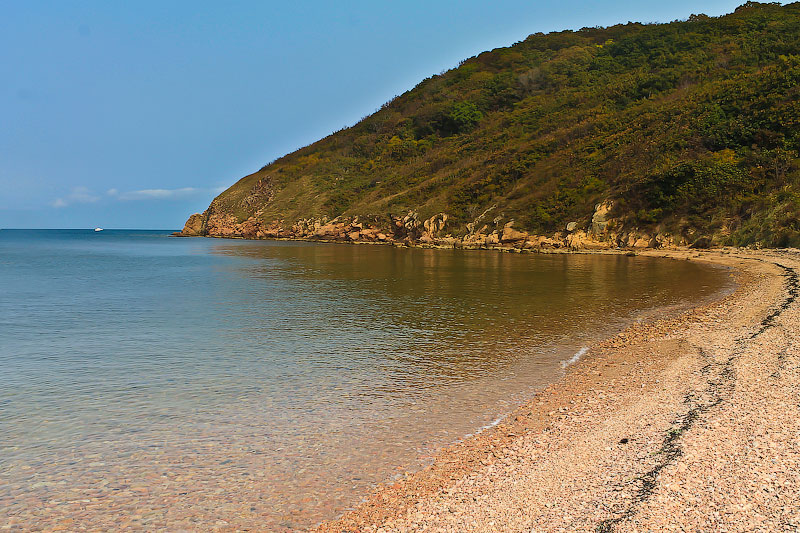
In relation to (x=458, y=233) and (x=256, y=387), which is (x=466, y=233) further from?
(x=256, y=387)

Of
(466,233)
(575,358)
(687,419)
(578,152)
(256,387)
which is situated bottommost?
(256,387)

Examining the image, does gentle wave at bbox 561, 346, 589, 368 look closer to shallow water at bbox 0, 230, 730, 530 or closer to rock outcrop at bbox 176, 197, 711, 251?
shallow water at bbox 0, 230, 730, 530

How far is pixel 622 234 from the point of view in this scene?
43.4m

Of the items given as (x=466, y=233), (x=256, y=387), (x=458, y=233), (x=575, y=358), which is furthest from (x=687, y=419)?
(x=458, y=233)

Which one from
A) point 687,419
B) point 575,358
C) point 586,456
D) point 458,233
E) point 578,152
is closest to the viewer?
point 586,456

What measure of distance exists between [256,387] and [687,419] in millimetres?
6674

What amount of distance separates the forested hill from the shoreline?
28.4 m

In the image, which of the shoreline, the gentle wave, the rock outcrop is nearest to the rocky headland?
the rock outcrop

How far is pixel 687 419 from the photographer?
6574mm

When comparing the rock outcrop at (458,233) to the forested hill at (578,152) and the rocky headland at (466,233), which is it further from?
the forested hill at (578,152)

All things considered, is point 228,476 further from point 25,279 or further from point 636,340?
point 25,279

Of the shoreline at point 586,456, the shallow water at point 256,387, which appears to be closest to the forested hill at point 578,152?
the shallow water at point 256,387

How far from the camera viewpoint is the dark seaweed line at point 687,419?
4520mm

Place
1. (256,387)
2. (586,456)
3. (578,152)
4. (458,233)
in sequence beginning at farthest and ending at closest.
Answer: (458,233)
(578,152)
(256,387)
(586,456)
